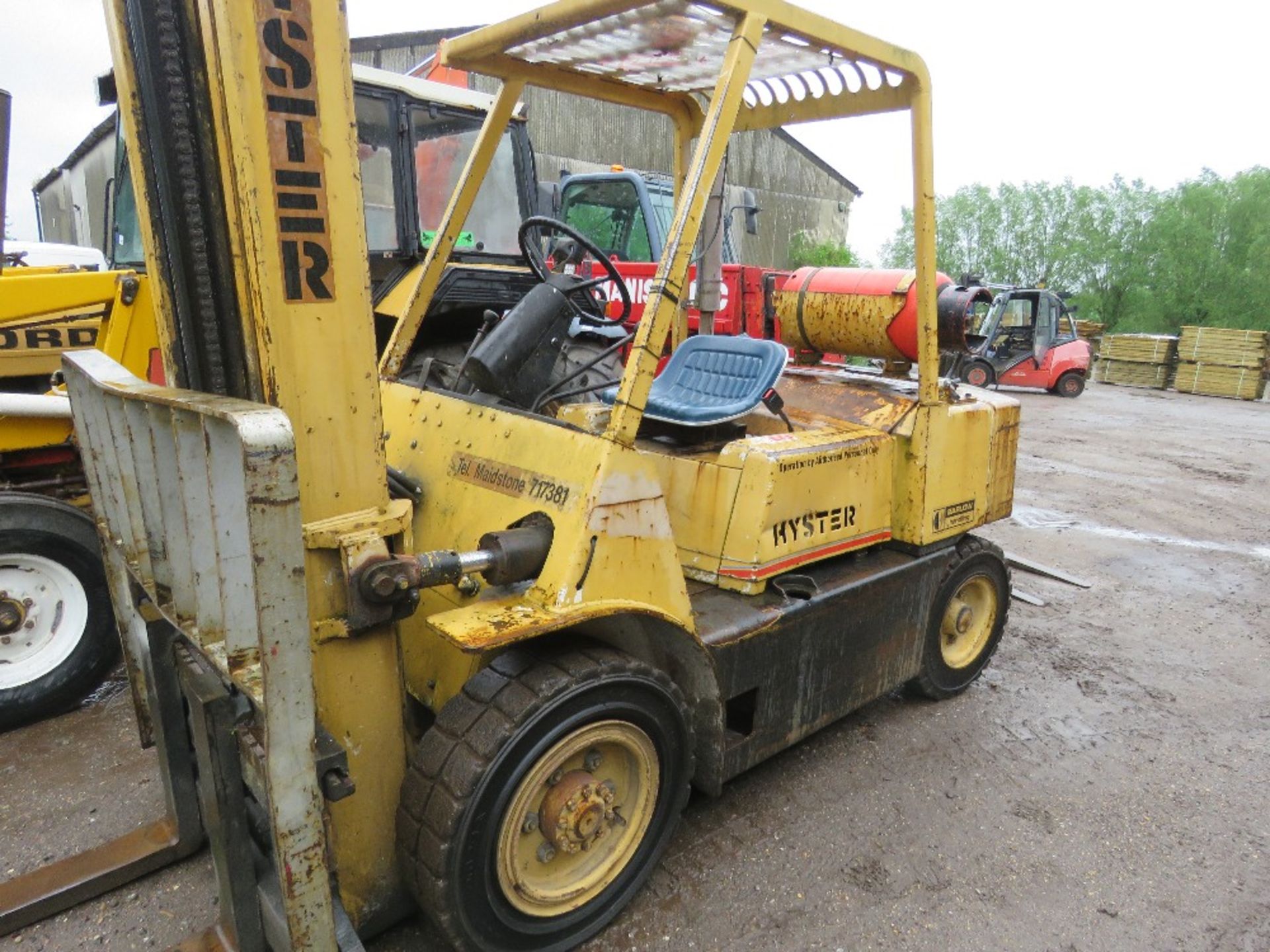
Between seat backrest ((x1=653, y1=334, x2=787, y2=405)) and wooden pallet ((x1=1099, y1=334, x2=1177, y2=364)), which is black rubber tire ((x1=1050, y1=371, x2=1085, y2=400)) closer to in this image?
wooden pallet ((x1=1099, y1=334, x2=1177, y2=364))

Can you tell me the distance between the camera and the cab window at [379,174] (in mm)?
5258

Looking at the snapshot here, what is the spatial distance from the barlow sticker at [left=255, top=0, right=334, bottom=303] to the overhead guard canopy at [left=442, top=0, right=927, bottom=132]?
103 centimetres

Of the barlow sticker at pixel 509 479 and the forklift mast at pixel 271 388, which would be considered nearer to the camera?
the forklift mast at pixel 271 388

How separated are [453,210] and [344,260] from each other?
1.48 meters

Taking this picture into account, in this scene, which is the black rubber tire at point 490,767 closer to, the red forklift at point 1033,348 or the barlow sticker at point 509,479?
the barlow sticker at point 509,479

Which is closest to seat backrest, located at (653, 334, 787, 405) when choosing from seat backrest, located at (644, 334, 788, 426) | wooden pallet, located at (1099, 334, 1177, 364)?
seat backrest, located at (644, 334, 788, 426)

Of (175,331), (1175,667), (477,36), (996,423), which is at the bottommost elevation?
(1175,667)

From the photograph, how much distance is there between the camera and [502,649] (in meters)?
2.25

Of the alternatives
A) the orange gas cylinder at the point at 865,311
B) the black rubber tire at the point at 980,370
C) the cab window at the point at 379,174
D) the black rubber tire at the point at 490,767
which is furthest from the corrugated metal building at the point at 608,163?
the black rubber tire at the point at 490,767

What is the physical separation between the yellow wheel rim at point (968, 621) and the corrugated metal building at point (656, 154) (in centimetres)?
1267

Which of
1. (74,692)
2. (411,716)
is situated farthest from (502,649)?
(74,692)

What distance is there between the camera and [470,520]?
254 cm

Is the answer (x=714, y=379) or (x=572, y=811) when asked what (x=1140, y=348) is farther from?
(x=572, y=811)

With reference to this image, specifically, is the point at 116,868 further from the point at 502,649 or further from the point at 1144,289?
the point at 1144,289
